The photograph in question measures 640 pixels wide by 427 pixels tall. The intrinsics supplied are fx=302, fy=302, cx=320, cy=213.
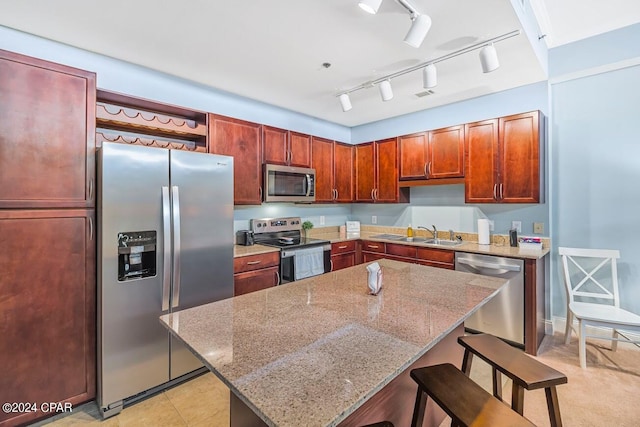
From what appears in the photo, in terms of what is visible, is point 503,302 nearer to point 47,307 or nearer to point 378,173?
point 378,173

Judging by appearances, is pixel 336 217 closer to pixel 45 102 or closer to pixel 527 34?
pixel 527 34

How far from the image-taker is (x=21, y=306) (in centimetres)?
181

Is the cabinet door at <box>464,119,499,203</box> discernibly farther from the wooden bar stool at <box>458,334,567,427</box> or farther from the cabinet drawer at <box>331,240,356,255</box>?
the wooden bar stool at <box>458,334,567,427</box>

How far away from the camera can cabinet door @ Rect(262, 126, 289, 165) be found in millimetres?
3434

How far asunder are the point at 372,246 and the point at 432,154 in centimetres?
138

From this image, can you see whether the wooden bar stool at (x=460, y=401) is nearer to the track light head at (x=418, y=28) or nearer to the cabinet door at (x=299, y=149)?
the track light head at (x=418, y=28)

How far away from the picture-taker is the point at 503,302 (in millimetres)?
2889

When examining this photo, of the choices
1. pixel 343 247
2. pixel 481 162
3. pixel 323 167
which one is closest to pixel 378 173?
pixel 323 167

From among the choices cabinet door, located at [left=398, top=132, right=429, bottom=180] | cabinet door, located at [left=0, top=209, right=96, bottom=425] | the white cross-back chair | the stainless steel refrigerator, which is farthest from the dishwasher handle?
cabinet door, located at [left=0, top=209, right=96, bottom=425]

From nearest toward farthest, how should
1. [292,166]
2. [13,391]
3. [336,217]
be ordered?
[13,391]
[292,166]
[336,217]

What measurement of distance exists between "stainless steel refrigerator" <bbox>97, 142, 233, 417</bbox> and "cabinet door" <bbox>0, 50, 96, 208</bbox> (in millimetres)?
135

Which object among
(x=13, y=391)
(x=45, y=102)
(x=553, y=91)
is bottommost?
(x=13, y=391)

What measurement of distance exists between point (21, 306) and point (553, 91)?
4.85 m

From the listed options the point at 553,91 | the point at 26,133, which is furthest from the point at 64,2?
the point at 553,91
